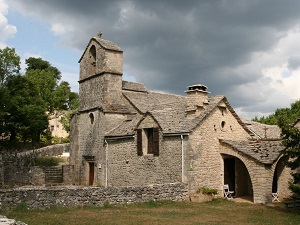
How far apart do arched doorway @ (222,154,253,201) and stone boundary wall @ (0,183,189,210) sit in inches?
152

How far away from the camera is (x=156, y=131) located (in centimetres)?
2241

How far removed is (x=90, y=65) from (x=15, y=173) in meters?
10.5

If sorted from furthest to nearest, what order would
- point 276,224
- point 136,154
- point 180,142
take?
1. point 136,154
2. point 180,142
3. point 276,224

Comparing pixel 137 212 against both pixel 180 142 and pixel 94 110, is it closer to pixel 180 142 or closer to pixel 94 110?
pixel 180 142

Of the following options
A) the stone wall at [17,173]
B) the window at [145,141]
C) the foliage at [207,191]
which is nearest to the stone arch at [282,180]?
the foliage at [207,191]

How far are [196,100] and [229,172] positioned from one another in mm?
5227

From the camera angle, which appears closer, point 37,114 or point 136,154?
point 136,154

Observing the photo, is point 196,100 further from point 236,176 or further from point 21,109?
point 21,109

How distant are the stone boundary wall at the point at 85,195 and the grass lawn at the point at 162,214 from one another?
365 millimetres

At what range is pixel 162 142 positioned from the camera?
22.1 m

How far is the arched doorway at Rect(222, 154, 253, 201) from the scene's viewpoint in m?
22.9

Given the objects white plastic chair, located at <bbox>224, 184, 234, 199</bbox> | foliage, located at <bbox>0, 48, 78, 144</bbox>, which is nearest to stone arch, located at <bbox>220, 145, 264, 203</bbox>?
white plastic chair, located at <bbox>224, 184, 234, 199</bbox>

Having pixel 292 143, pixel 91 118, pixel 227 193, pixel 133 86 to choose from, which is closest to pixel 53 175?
pixel 91 118

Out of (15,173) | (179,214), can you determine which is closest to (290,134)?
(179,214)
